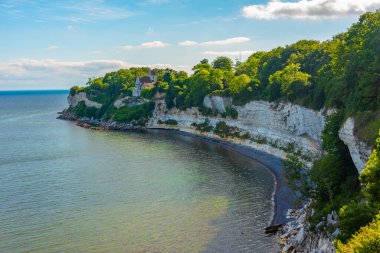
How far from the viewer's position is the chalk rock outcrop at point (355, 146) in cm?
3253

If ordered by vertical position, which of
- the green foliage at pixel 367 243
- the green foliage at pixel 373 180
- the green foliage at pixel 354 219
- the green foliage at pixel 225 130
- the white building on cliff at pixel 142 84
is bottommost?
the green foliage at pixel 225 130

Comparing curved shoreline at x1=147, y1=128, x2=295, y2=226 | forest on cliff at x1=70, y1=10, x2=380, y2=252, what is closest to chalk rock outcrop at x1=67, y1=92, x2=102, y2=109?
forest on cliff at x1=70, y1=10, x2=380, y2=252

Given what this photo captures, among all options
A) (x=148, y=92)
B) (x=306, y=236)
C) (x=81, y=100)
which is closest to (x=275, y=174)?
(x=306, y=236)

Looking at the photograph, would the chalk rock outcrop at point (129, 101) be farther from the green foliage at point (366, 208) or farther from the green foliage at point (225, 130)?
the green foliage at point (366, 208)

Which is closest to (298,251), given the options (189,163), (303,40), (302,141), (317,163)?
(317,163)

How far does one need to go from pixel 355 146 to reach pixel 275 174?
28.7 metres

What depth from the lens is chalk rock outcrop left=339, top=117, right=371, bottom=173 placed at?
32.5 metres

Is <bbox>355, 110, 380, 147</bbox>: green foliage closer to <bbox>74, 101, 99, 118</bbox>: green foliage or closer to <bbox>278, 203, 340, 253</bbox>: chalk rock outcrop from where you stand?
<bbox>278, 203, 340, 253</bbox>: chalk rock outcrop

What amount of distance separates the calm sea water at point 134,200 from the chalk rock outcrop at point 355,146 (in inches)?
440

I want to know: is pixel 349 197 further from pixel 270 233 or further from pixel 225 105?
pixel 225 105

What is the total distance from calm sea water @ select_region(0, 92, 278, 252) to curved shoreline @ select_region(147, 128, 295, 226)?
133cm

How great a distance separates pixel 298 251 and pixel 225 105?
68.4 meters

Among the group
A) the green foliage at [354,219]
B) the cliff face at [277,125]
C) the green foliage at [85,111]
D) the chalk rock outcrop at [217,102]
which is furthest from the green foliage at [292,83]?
the green foliage at [85,111]

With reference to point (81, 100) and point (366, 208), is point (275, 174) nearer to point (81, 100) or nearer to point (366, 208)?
point (366, 208)
